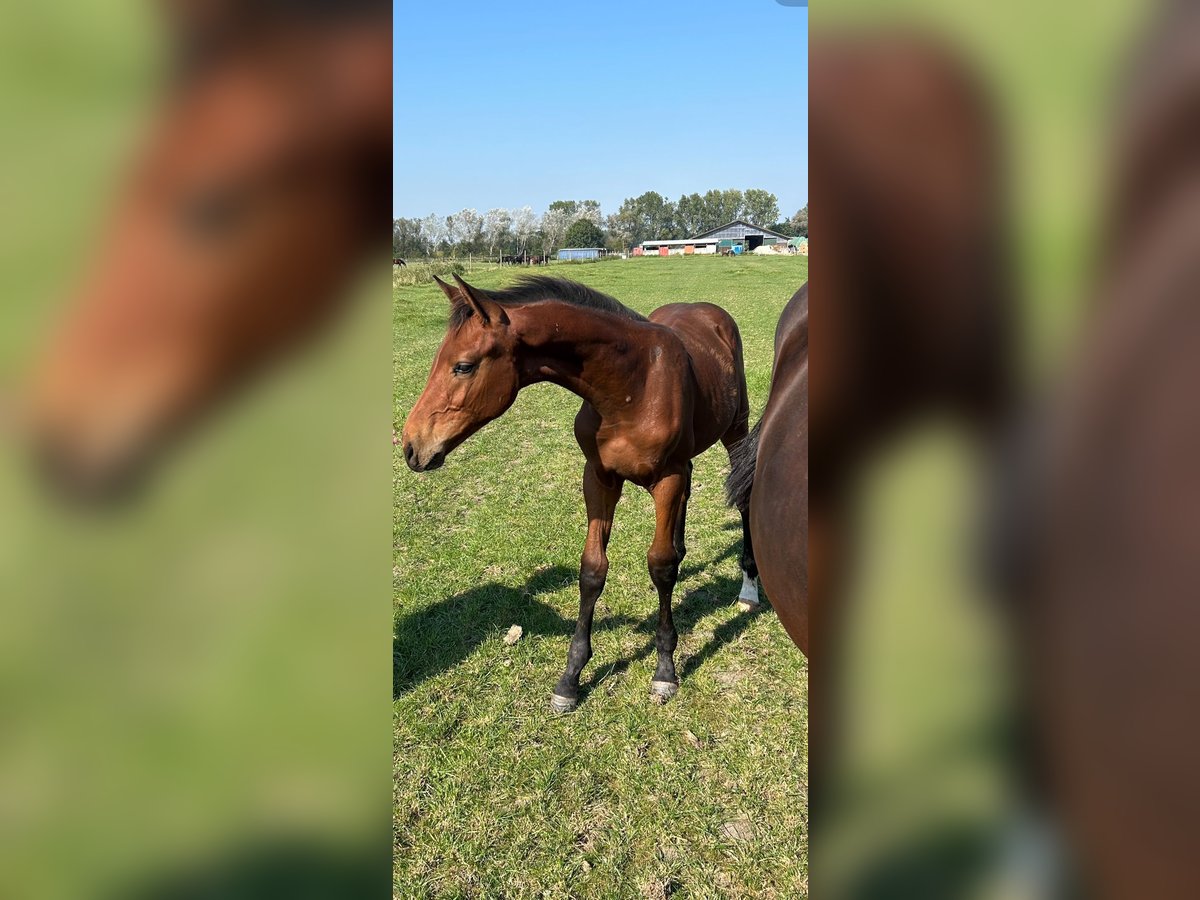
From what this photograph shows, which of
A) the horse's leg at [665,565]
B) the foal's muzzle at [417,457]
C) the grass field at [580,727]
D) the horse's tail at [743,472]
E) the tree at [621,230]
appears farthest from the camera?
the tree at [621,230]

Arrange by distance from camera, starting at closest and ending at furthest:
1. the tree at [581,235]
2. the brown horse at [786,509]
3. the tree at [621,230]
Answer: the brown horse at [786,509] → the tree at [581,235] → the tree at [621,230]

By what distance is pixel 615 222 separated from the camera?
61.3 metres

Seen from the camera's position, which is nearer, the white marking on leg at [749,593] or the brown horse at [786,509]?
the brown horse at [786,509]

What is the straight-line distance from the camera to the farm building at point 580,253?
51.9m

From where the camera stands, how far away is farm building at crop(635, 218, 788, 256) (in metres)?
54.3

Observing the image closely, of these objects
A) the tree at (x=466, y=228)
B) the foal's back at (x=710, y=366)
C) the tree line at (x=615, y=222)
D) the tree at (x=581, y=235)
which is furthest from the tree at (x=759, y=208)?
the foal's back at (x=710, y=366)

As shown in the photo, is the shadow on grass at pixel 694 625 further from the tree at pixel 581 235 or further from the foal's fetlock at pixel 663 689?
the tree at pixel 581 235
